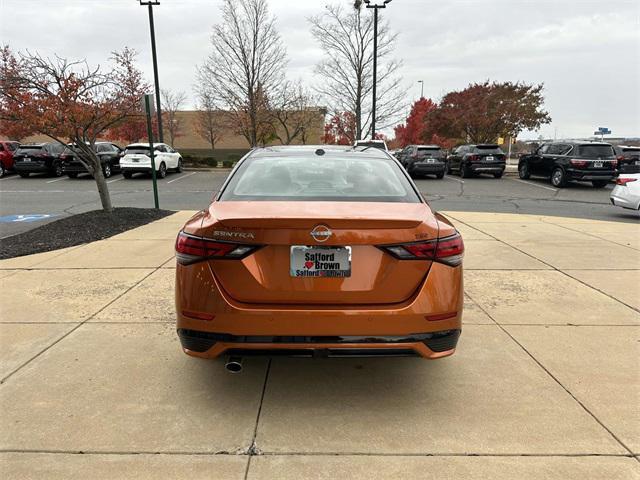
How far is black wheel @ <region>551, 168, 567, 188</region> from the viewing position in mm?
18516

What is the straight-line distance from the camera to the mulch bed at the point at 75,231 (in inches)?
290

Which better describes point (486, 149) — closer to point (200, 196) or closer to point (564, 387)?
point (200, 196)

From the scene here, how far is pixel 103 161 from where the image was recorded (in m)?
22.0

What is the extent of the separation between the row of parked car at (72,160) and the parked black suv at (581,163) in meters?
17.4

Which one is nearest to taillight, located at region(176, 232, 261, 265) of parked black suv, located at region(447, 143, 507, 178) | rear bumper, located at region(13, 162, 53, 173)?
parked black suv, located at region(447, 143, 507, 178)

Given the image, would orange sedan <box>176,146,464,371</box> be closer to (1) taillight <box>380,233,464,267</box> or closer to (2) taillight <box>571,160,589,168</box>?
(1) taillight <box>380,233,464,267</box>

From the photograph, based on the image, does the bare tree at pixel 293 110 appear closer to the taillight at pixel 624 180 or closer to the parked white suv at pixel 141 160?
the parked white suv at pixel 141 160

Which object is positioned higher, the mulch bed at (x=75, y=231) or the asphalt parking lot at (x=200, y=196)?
the mulch bed at (x=75, y=231)

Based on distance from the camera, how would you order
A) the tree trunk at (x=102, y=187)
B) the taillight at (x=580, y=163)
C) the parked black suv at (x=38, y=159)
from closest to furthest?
1. the tree trunk at (x=102, y=187)
2. the taillight at (x=580, y=163)
3. the parked black suv at (x=38, y=159)

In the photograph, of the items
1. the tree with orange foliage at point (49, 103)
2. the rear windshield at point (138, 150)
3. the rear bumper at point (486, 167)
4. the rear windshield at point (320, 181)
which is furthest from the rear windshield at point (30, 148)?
the rear windshield at point (320, 181)

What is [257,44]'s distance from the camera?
24109 mm

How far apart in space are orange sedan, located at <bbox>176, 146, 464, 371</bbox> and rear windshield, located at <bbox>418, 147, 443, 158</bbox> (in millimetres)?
20096

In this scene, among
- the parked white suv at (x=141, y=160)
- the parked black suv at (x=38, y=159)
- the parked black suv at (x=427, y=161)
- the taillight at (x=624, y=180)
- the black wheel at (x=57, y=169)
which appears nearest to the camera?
the taillight at (x=624, y=180)

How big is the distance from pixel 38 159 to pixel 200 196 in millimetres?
11552
